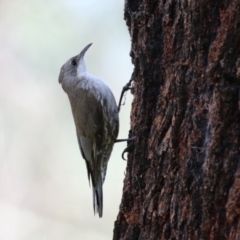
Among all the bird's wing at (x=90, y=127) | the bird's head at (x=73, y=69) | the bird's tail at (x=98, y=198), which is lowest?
the bird's tail at (x=98, y=198)

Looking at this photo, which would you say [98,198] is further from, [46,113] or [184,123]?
[46,113]

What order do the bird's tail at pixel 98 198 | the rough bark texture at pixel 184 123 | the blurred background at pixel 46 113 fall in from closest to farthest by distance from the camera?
the rough bark texture at pixel 184 123, the bird's tail at pixel 98 198, the blurred background at pixel 46 113

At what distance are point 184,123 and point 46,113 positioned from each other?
366 centimetres

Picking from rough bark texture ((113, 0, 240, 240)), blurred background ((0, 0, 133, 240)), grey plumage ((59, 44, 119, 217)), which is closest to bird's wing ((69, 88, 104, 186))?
grey plumage ((59, 44, 119, 217))

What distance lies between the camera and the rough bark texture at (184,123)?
1.58 m

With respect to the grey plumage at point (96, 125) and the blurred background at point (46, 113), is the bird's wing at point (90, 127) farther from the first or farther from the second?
the blurred background at point (46, 113)

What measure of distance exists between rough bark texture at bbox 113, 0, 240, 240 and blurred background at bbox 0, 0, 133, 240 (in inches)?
118

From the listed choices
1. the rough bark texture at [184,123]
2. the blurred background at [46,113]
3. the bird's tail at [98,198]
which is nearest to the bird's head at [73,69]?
the bird's tail at [98,198]

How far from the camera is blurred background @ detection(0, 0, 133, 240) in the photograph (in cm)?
527

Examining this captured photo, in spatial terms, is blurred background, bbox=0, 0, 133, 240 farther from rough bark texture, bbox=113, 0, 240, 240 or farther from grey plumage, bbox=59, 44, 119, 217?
rough bark texture, bbox=113, 0, 240, 240

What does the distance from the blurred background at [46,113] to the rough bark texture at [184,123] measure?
9.83 feet

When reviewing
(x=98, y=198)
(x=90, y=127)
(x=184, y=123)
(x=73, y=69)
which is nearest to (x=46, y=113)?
(x=73, y=69)

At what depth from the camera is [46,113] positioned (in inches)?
209

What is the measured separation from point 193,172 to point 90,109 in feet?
6.52
